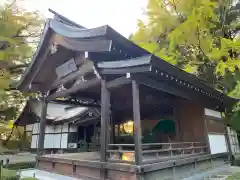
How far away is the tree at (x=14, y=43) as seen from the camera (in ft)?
41.0

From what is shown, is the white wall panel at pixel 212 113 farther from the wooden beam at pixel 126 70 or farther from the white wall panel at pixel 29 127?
the white wall panel at pixel 29 127

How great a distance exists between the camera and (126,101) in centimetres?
1017

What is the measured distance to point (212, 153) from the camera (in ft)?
28.0

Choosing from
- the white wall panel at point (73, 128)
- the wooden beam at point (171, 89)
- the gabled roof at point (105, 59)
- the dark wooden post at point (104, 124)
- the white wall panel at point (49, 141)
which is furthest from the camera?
the white wall panel at point (49, 141)

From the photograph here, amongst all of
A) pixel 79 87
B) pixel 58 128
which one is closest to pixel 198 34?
pixel 79 87

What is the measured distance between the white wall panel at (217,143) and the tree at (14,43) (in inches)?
453

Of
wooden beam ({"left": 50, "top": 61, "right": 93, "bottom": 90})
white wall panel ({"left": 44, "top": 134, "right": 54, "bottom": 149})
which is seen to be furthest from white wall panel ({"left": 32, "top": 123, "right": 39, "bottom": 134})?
wooden beam ({"left": 50, "top": 61, "right": 93, "bottom": 90})

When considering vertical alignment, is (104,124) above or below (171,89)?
below

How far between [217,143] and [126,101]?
4746mm

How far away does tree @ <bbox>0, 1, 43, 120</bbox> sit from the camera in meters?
12.5

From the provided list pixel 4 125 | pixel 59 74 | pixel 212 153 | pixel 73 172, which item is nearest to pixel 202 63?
pixel 212 153

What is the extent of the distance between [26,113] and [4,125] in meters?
3.58

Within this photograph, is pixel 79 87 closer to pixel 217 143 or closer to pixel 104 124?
pixel 104 124

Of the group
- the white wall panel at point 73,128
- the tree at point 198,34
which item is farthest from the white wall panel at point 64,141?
the tree at point 198,34
